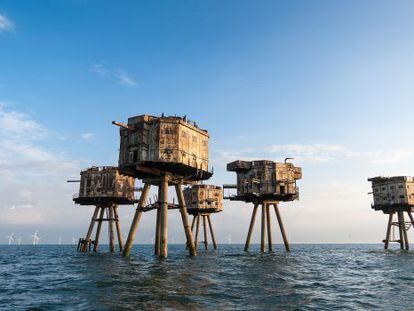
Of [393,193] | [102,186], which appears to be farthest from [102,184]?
[393,193]

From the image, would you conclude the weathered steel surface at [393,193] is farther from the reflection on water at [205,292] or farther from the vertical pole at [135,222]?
the vertical pole at [135,222]

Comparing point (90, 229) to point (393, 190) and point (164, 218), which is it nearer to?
point (164, 218)

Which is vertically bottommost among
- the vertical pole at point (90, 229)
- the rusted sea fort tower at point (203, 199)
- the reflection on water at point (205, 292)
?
the reflection on water at point (205, 292)

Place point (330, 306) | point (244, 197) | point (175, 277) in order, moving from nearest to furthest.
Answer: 1. point (330, 306)
2. point (175, 277)
3. point (244, 197)

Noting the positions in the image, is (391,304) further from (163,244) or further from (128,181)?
(128,181)

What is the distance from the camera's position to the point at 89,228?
51.1 metres

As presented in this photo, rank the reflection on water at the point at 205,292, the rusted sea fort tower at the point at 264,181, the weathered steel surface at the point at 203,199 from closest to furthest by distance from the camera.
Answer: the reflection on water at the point at 205,292
the rusted sea fort tower at the point at 264,181
the weathered steel surface at the point at 203,199

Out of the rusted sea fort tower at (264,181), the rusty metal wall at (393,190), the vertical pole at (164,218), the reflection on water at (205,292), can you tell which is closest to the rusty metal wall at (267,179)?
the rusted sea fort tower at (264,181)

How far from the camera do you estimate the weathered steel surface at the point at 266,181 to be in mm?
43750

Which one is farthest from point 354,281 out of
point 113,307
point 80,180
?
point 80,180

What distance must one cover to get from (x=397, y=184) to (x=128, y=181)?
37.9 meters

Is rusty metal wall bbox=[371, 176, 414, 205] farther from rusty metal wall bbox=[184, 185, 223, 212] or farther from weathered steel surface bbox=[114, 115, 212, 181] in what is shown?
weathered steel surface bbox=[114, 115, 212, 181]

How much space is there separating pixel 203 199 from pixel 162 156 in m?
26.3

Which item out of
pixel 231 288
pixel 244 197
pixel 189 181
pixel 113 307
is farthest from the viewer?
pixel 244 197
